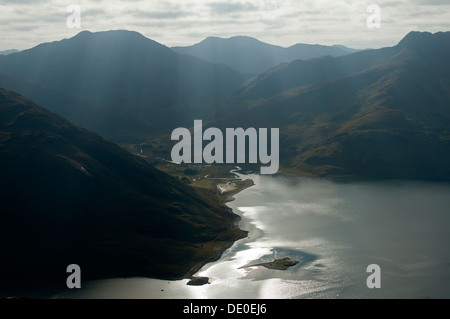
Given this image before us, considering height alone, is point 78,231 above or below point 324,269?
above

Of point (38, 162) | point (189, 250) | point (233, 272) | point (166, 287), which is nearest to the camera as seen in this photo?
point (166, 287)

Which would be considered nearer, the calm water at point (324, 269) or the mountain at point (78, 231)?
the calm water at point (324, 269)

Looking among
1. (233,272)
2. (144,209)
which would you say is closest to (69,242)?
(144,209)

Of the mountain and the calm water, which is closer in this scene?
the calm water

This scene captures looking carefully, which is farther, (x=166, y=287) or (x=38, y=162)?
(x=38, y=162)

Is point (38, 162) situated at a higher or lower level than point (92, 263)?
higher

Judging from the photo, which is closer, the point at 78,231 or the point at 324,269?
the point at 324,269
